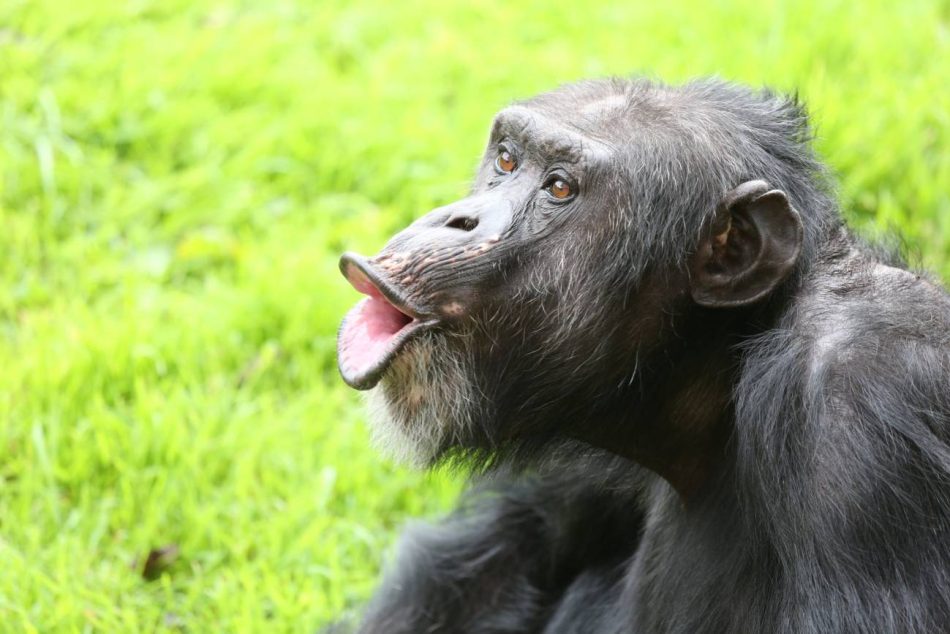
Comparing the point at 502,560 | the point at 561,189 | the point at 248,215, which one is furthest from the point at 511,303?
the point at 248,215

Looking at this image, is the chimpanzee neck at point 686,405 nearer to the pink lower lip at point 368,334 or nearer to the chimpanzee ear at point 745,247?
the chimpanzee ear at point 745,247

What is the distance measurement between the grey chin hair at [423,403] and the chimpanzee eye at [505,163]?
55 centimetres

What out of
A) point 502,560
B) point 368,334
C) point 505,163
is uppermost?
point 505,163

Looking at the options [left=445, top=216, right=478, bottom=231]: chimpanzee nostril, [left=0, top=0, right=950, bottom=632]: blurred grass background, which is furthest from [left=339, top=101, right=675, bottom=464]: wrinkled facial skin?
[left=0, top=0, right=950, bottom=632]: blurred grass background

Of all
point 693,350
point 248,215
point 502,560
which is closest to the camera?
point 693,350

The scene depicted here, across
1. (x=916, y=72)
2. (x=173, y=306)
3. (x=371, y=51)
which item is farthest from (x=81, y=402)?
(x=916, y=72)

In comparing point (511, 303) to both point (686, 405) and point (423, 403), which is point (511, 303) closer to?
point (423, 403)

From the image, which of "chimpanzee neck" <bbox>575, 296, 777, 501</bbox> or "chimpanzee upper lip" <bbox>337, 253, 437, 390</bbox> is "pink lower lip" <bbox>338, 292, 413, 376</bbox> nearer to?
"chimpanzee upper lip" <bbox>337, 253, 437, 390</bbox>

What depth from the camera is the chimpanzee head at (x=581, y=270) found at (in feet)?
11.1

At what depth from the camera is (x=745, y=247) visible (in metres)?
3.45

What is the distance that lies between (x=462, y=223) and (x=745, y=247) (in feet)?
2.44

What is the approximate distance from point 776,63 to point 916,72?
0.75 m

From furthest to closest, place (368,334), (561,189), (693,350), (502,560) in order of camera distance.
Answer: (502,560), (693,350), (561,189), (368,334)

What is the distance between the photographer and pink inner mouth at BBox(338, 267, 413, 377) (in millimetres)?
3318
